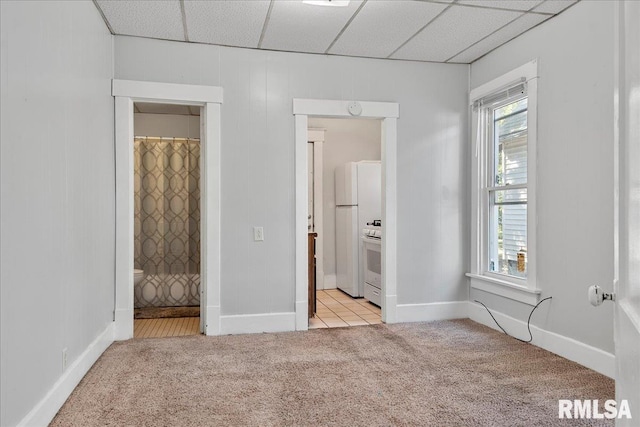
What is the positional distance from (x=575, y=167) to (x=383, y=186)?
5.41 feet

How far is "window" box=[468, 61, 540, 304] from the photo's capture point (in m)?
3.56

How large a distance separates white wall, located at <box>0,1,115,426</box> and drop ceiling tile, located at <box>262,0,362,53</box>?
127 cm

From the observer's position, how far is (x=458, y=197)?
4.41 m

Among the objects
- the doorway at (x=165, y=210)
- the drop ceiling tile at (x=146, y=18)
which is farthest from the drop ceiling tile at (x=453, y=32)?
the doorway at (x=165, y=210)

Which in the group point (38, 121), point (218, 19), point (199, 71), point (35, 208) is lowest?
point (35, 208)

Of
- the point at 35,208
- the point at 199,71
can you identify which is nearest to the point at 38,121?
the point at 35,208

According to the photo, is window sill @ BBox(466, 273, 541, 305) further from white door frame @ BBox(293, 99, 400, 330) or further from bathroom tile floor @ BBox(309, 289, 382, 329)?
bathroom tile floor @ BBox(309, 289, 382, 329)

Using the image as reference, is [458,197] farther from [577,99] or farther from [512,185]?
[577,99]

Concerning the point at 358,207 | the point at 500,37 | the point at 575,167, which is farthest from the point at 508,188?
the point at 358,207

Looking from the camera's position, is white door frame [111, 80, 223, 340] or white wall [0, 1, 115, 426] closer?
white wall [0, 1, 115, 426]

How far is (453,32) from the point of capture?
3.63m

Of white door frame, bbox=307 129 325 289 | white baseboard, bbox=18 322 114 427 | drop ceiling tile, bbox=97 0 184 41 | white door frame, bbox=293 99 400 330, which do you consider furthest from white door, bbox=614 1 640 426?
white door frame, bbox=307 129 325 289

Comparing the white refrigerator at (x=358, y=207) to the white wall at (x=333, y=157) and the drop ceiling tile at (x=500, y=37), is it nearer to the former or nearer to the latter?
the white wall at (x=333, y=157)

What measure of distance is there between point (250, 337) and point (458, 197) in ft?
7.70
